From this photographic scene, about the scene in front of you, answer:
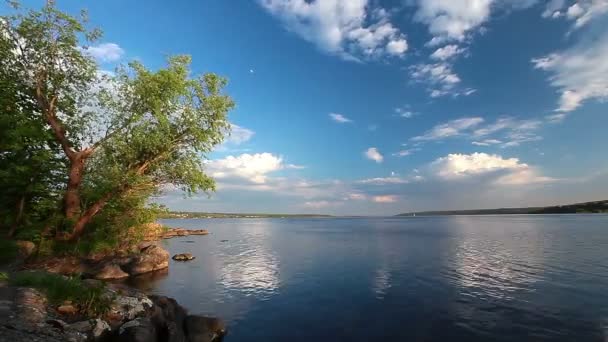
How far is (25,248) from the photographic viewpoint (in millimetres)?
25969

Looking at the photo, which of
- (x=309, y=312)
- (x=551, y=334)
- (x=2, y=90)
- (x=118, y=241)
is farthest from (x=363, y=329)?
(x=2, y=90)

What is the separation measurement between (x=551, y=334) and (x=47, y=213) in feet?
131

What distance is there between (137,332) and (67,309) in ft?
11.3

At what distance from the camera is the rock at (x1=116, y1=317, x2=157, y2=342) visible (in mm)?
13695

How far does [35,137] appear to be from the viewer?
2556 cm

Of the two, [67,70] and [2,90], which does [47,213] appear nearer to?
[2,90]

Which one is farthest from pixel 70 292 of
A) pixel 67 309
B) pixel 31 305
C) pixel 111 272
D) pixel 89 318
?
pixel 111 272

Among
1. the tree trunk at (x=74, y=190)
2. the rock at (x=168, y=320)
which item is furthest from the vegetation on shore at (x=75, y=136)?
the rock at (x=168, y=320)

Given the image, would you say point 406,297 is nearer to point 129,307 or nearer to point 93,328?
point 129,307

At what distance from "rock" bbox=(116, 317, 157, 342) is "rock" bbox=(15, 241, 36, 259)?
18225 mm

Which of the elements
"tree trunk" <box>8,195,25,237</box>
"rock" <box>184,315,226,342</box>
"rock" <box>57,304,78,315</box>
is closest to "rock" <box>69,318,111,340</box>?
"rock" <box>57,304,78,315</box>

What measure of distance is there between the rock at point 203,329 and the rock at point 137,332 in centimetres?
288

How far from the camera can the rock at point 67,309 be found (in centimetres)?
1397

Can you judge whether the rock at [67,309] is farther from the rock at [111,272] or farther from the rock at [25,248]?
the rock at [111,272]
